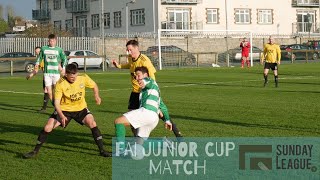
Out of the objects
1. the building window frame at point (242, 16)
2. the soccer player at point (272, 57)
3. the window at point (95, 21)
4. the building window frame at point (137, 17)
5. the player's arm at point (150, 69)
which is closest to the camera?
the player's arm at point (150, 69)

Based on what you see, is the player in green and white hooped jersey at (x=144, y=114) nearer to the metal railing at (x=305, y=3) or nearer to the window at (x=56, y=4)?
the metal railing at (x=305, y=3)

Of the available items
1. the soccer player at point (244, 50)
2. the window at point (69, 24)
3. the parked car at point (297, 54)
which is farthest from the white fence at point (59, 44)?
the window at point (69, 24)

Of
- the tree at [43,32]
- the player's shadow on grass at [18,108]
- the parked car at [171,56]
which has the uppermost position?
the tree at [43,32]

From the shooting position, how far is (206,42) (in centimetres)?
6097

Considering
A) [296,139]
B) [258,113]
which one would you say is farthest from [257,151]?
[258,113]

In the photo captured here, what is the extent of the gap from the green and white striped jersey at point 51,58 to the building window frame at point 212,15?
54.3 m

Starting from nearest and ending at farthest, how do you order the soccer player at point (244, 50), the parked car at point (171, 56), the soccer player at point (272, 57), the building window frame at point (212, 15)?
the soccer player at point (272, 57)
the soccer player at point (244, 50)
the parked car at point (171, 56)
the building window frame at point (212, 15)

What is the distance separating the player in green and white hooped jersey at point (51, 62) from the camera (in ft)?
60.6

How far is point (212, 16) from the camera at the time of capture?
2844 inches

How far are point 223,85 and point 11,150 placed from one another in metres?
16.6

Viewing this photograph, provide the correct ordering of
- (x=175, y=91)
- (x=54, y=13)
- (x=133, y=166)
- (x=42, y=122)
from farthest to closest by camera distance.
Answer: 1. (x=54, y=13)
2. (x=175, y=91)
3. (x=42, y=122)
4. (x=133, y=166)

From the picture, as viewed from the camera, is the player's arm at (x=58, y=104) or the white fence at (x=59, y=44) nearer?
the player's arm at (x=58, y=104)

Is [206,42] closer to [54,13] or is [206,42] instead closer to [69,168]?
[54,13]

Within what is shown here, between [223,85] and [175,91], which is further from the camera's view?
[223,85]
